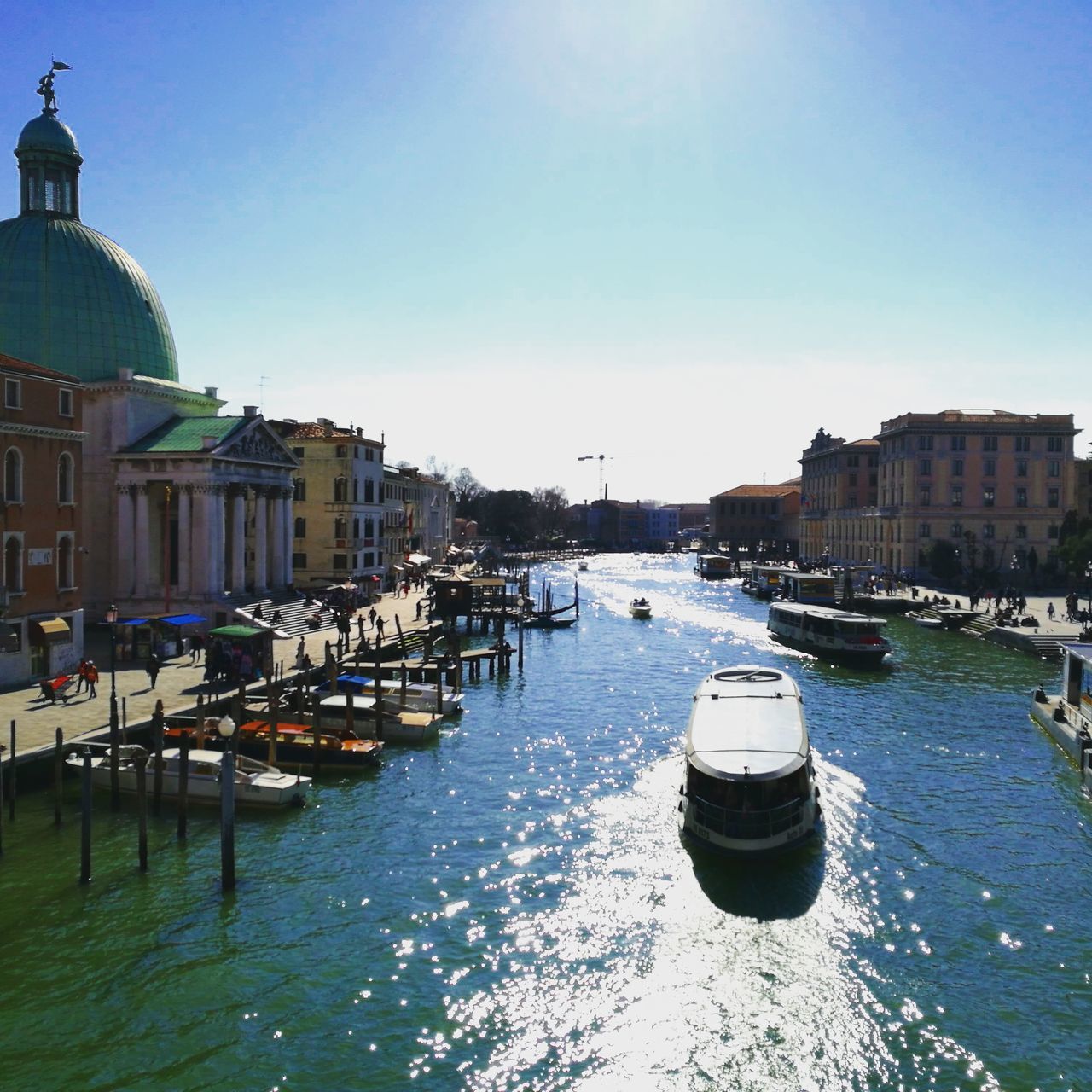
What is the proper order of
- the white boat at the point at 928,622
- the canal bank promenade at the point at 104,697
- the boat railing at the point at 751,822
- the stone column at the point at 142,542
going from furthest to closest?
the white boat at the point at 928,622 < the stone column at the point at 142,542 < the canal bank promenade at the point at 104,697 < the boat railing at the point at 751,822

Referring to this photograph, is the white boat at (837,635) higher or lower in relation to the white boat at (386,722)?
higher

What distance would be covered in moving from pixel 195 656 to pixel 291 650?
4.87 metres

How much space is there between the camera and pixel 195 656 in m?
41.6

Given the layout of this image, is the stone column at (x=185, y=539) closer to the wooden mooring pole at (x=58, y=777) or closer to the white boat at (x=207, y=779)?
the white boat at (x=207, y=779)

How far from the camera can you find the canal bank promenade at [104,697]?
2689 cm

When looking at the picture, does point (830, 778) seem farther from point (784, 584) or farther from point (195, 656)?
point (784, 584)

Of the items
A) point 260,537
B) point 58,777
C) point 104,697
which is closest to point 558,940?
point 58,777

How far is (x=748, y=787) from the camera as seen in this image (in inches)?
850

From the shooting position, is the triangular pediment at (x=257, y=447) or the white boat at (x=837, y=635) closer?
the white boat at (x=837, y=635)

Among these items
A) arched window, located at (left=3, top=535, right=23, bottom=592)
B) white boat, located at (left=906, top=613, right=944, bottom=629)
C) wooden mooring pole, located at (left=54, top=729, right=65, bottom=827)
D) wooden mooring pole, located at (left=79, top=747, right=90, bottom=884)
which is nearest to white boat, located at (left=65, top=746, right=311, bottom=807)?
wooden mooring pole, located at (left=54, top=729, right=65, bottom=827)

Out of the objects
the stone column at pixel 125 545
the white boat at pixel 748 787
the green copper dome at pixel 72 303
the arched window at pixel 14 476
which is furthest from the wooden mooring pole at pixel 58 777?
the green copper dome at pixel 72 303

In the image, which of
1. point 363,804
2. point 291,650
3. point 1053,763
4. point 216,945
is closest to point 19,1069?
point 216,945

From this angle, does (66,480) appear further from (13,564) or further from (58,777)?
(58,777)

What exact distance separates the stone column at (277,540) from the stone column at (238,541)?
2932 mm
